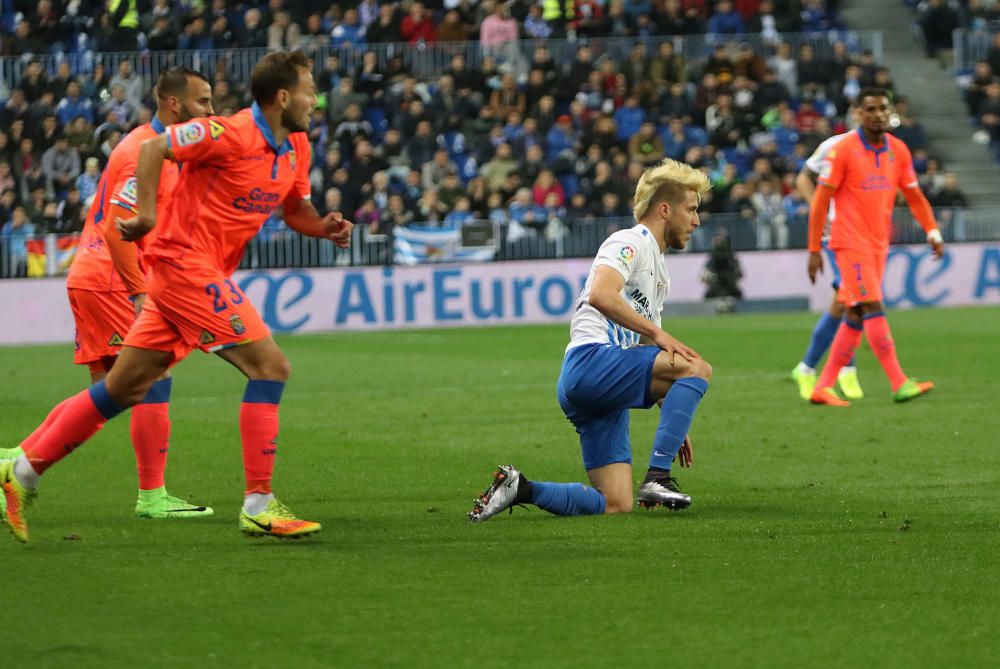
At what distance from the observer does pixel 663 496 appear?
7.34m

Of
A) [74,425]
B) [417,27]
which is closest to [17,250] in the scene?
[417,27]

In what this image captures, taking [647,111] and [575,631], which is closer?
[575,631]

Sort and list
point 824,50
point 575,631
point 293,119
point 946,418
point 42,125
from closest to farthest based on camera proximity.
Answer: point 575,631 → point 293,119 → point 946,418 → point 42,125 → point 824,50

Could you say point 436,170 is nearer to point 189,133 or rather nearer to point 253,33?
point 253,33

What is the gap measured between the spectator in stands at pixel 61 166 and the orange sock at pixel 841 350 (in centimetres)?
1584

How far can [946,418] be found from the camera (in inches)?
450

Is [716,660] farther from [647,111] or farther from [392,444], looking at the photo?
[647,111]

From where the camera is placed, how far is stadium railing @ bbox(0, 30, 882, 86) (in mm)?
27984

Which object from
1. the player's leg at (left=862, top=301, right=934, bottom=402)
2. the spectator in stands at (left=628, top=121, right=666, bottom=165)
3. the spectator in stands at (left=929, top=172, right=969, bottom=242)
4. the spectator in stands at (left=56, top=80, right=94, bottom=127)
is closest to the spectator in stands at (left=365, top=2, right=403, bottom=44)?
the spectator in stands at (left=628, top=121, right=666, bottom=165)

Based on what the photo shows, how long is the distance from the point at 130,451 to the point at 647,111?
20.7 m

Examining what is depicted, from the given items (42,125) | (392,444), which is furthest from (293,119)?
(42,125)

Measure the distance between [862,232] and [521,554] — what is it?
7052 millimetres

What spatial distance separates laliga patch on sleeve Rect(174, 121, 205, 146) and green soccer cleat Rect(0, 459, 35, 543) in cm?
149

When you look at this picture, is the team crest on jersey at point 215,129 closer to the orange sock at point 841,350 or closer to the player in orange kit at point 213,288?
the player in orange kit at point 213,288
